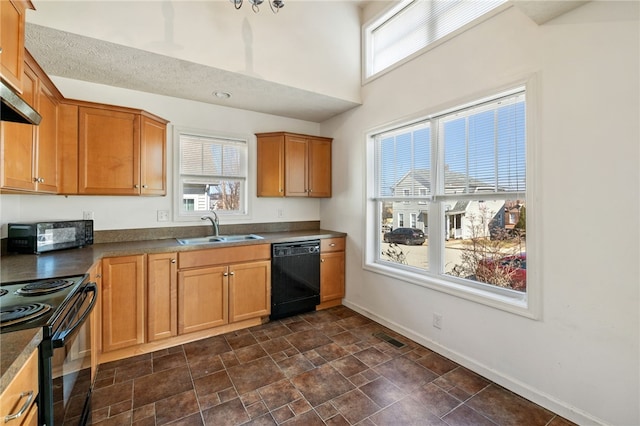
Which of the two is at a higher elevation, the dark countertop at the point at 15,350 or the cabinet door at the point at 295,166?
the cabinet door at the point at 295,166

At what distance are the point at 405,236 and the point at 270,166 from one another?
1862mm

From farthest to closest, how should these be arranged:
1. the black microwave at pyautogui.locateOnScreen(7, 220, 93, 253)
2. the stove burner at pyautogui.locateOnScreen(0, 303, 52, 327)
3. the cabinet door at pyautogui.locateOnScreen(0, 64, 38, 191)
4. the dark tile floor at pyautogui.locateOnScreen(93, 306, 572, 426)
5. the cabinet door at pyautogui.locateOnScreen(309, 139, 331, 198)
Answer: the cabinet door at pyautogui.locateOnScreen(309, 139, 331, 198), the black microwave at pyautogui.locateOnScreen(7, 220, 93, 253), the dark tile floor at pyautogui.locateOnScreen(93, 306, 572, 426), the cabinet door at pyautogui.locateOnScreen(0, 64, 38, 191), the stove burner at pyautogui.locateOnScreen(0, 303, 52, 327)

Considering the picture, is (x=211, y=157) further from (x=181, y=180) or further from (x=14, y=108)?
(x=14, y=108)

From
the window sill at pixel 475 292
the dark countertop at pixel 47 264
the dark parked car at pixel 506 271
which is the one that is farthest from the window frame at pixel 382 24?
the window sill at pixel 475 292

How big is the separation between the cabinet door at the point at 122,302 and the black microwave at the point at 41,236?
42 centimetres

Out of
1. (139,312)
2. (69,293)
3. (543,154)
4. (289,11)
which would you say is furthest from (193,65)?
(543,154)

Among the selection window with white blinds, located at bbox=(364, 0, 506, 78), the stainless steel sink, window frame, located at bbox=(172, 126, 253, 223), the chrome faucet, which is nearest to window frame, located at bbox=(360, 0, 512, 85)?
window with white blinds, located at bbox=(364, 0, 506, 78)

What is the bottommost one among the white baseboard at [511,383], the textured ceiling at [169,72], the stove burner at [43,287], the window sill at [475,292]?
the white baseboard at [511,383]

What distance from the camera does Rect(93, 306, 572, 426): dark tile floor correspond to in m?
1.80

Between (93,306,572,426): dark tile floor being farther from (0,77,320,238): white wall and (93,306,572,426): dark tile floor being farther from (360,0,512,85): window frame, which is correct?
(360,0,512,85): window frame

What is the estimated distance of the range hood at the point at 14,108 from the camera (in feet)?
3.74

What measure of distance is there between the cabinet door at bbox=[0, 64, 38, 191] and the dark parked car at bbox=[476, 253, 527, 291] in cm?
333

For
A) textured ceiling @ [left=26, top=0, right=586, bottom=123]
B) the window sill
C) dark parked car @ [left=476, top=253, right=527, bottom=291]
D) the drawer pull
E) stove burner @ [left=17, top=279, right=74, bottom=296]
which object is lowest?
the window sill

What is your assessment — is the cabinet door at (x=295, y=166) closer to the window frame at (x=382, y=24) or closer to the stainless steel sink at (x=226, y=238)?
the stainless steel sink at (x=226, y=238)
